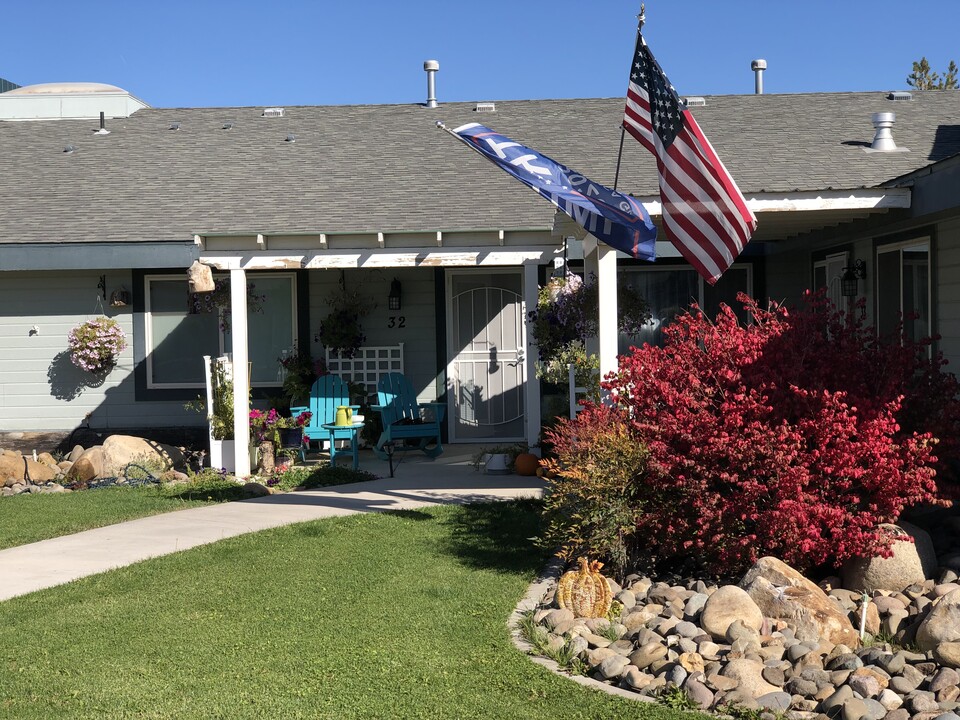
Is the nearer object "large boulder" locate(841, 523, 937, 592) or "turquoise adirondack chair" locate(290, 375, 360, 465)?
"large boulder" locate(841, 523, 937, 592)

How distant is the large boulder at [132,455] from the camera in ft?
35.7

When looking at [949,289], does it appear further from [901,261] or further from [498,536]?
[498,536]

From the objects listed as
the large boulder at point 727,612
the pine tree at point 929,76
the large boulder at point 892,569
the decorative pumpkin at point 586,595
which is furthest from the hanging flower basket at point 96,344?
the pine tree at point 929,76

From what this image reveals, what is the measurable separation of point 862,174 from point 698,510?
653 centimetres

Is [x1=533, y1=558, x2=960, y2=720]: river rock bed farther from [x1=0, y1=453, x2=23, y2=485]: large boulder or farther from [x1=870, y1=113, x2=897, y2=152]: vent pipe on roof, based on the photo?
[x1=870, y1=113, x2=897, y2=152]: vent pipe on roof

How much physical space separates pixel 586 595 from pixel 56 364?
899 cm

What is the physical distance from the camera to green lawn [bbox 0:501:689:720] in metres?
4.45

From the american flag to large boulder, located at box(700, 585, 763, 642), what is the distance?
195 centimetres

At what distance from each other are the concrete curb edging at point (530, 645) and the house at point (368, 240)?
14.0 feet

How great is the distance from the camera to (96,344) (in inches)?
482

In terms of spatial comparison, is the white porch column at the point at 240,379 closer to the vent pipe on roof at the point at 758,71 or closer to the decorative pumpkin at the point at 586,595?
the decorative pumpkin at the point at 586,595

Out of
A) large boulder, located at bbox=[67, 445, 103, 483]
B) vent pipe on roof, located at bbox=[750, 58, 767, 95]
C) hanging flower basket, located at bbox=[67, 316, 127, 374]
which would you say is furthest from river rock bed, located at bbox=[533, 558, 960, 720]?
vent pipe on roof, located at bbox=[750, 58, 767, 95]

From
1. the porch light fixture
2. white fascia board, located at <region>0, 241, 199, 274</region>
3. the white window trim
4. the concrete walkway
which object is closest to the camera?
the concrete walkway

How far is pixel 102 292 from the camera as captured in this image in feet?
41.2
